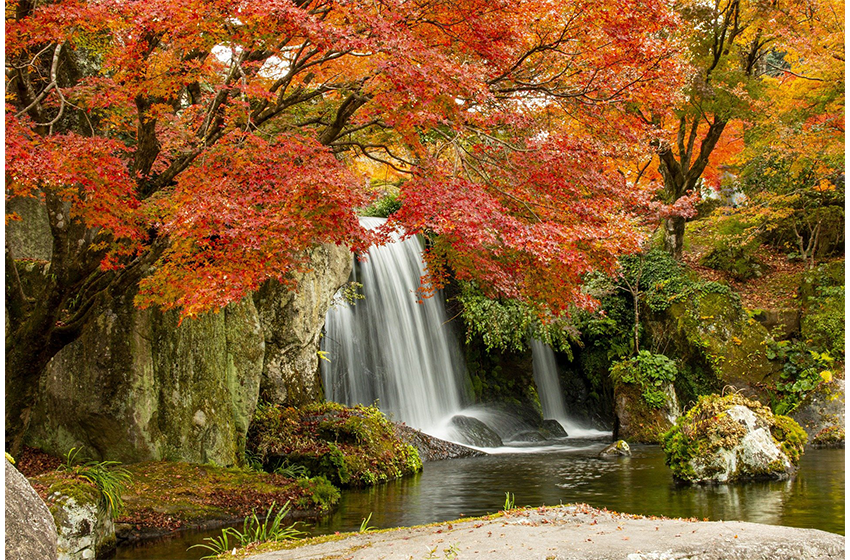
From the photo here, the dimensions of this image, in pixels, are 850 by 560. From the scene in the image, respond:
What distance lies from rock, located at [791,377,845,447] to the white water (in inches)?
205

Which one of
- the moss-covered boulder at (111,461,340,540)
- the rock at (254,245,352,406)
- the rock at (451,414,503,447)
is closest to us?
the moss-covered boulder at (111,461,340,540)

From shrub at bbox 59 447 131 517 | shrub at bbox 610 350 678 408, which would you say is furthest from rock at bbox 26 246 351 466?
shrub at bbox 610 350 678 408

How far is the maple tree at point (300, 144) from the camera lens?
590 cm

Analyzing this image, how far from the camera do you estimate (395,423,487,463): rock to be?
12594 mm

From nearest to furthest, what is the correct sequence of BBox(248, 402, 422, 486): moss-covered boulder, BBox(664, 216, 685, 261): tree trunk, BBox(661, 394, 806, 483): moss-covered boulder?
1. BBox(661, 394, 806, 483): moss-covered boulder
2. BBox(248, 402, 422, 486): moss-covered boulder
3. BBox(664, 216, 685, 261): tree trunk

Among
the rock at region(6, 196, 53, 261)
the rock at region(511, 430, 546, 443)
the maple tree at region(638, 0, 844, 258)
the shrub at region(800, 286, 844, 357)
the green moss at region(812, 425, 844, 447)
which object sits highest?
the maple tree at region(638, 0, 844, 258)

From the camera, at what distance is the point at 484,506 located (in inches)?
323

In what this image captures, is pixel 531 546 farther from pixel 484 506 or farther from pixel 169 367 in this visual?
pixel 169 367

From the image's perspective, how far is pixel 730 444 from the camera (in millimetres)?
9203

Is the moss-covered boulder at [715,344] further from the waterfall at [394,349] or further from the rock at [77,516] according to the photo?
the rock at [77,516]

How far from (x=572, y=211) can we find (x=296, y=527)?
Answer: 4.60 metres

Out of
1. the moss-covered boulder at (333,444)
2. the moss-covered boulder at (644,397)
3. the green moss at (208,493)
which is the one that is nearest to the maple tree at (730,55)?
the moss-covered boulder at (644,397)

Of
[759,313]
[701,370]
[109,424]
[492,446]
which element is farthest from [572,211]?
[759,313]

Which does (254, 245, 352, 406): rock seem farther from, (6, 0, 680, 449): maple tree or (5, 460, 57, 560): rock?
(5, 460, 57, 560): rock
